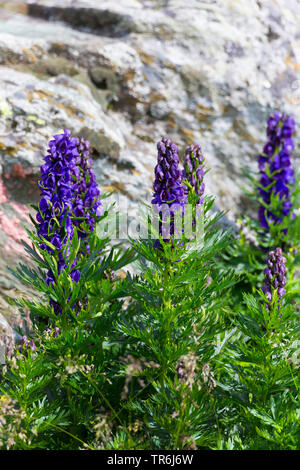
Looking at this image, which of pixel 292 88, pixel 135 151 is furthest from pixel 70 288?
pixel 292 88

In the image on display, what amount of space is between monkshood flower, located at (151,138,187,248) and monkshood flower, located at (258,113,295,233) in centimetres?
182

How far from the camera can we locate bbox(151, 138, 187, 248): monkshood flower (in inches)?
90.2

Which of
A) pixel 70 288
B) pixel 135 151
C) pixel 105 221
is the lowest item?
pixel 70 288

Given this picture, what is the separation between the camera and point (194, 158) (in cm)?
267

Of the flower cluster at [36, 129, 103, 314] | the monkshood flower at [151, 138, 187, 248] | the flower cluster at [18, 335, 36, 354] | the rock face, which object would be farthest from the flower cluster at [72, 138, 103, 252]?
the rock face

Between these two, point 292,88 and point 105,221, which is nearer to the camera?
point 105,221

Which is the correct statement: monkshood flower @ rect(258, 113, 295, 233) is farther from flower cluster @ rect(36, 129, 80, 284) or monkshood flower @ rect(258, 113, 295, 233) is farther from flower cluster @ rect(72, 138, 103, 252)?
flower cluster @ rect(36, 129, 80, 284)

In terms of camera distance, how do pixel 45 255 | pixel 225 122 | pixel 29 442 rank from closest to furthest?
pixel 29 442 → pixel 45 255 → pixel 225 122

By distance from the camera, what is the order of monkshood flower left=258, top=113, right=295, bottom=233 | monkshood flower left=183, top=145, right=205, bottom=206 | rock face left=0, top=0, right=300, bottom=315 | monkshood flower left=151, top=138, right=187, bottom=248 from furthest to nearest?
monkshood flower left=258, top=113, right=295, bottom=233 → rock face left=0, top=0, right=300, bottom=315 → monkshood flower left=183, top=145, right=205, bottom=206 → monkshood flower left=151, top=138, right=187, bottom=248

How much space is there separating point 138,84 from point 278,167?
1.59m

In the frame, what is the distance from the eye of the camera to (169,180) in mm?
2307

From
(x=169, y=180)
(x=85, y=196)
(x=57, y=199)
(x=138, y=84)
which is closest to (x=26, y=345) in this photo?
(x=57, y=199)

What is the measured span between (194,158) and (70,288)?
100 cm

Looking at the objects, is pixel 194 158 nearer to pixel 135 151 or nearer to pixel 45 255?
pixel 45 255
